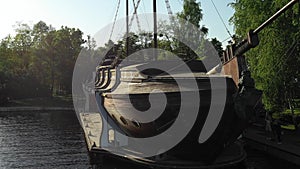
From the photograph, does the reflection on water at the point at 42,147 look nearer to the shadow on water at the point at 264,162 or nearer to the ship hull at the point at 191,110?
the ship hull at the point at 191,110

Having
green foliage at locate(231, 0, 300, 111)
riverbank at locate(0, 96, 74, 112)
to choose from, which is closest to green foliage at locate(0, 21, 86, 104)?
riverbank at locate(0, 96, 74, 112)

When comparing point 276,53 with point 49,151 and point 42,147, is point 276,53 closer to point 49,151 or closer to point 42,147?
point 49,151

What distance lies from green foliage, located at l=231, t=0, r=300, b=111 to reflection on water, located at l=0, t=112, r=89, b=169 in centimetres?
925

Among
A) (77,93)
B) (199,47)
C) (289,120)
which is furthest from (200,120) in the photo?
(77,93)

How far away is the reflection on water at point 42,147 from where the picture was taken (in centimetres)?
1307

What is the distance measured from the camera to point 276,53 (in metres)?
15.4

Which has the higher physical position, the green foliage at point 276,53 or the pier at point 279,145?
the green foliage at point 276,53

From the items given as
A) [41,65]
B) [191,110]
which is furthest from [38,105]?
A: [191,110]

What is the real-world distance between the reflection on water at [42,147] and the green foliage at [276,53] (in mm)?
9255

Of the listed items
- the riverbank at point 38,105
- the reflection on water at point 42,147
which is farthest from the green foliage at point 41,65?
the reflection on water at point 42,147

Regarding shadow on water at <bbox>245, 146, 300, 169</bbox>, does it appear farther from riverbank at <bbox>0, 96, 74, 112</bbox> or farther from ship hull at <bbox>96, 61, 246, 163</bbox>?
riverbank at <bbox>0, 96, 74, 112</bbox>

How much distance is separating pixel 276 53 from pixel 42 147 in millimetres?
12217

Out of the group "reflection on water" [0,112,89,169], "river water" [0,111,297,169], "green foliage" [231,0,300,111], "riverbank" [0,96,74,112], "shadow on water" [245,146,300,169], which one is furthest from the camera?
"riverbank" [0,96,74,112]

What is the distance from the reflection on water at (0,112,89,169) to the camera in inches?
515
